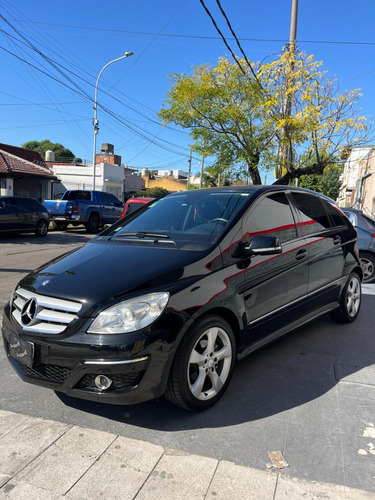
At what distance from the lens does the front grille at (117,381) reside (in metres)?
2.55

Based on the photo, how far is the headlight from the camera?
8.35 ft

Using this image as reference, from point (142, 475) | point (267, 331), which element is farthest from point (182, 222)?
point (142, 475)

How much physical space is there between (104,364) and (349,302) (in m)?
3.63

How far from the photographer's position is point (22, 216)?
1470 centimetres

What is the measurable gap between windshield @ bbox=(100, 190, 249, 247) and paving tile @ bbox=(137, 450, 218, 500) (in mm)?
1550

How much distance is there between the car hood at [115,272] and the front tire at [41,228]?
12.9 meters

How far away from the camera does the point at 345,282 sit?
4855mm

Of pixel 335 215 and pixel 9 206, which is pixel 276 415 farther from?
pixel 9 206

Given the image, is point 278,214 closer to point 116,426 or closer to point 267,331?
point 267,331

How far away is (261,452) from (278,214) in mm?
2168

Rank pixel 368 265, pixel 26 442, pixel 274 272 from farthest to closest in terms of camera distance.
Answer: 1. pixel 368 265
2. pixel 274 272
3. pixel 26 442

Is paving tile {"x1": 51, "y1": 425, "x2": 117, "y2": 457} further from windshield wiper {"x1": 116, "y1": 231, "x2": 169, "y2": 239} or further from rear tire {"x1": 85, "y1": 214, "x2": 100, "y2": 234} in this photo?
rear tire {"x1": 85, "y1": 214, "x2": 100, "y2": 234}

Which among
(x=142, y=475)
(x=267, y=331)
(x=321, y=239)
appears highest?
(x=321, y=239)

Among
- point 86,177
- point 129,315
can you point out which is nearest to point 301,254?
point 129,315
